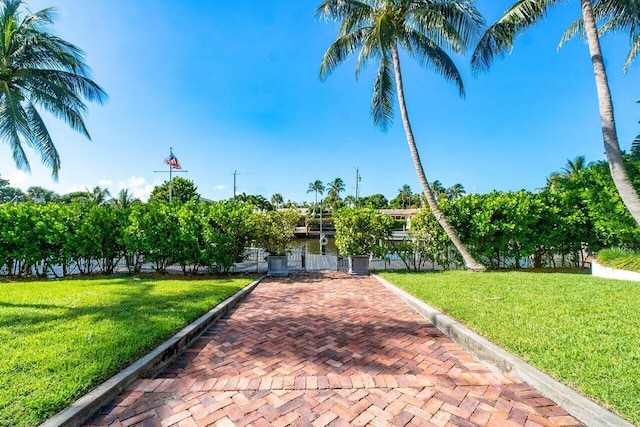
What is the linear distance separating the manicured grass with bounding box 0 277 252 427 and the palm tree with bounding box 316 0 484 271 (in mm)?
8013

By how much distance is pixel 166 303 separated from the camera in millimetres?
5344

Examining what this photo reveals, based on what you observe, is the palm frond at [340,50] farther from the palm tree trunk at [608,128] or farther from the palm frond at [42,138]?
the palm frond at [42,138]

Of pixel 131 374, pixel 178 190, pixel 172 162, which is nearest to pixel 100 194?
pixel 178 190

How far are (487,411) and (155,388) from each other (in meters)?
2.96

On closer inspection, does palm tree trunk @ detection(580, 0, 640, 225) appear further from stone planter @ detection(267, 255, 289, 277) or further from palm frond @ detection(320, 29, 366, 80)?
stone planter @ detection(267, 255, 289, 277)

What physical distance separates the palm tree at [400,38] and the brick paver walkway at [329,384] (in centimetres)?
653

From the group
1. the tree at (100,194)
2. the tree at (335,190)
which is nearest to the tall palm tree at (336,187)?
the tree at (335,190)

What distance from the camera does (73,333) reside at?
12.0 feet

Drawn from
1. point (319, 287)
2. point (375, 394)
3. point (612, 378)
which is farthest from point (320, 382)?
point (319, 287)

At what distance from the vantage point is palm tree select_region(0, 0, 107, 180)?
901cm

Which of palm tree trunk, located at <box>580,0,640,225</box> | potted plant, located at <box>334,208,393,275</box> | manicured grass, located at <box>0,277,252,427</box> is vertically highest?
palm tree trunk, located at <box>580,0,640,225</box>

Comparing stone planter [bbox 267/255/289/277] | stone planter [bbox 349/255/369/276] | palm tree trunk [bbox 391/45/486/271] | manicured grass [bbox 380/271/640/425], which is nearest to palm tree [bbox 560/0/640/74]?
palm tree trunk [bbox 391/45/486/271]

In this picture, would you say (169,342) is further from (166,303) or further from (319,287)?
(319,287)

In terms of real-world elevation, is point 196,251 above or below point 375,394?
above
